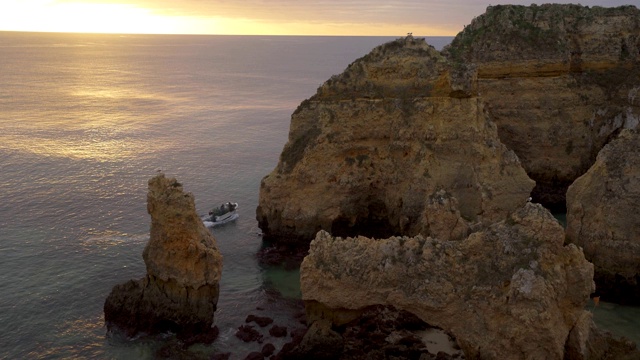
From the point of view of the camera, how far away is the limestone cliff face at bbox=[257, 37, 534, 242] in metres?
34.3

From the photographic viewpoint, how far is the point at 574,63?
47.6 metres

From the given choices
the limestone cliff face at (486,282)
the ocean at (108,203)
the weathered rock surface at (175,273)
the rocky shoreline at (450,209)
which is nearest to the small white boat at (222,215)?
the ocean at (108,203)


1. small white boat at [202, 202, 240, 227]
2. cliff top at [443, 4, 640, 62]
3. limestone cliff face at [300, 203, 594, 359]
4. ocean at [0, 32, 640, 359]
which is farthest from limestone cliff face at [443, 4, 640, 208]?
limestone cliff face at [300, 203, 594, 359]

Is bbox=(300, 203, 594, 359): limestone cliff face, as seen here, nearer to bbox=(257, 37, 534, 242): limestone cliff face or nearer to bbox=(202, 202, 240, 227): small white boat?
bbox=(257, 37, 534, 242): limestone cliff face

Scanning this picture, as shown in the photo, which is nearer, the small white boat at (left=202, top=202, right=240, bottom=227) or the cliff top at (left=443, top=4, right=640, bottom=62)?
the small white boat at (left=202, top=202, right=240, bottom=227)

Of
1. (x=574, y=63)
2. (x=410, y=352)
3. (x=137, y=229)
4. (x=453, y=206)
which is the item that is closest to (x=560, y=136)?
(x=574, y=63)

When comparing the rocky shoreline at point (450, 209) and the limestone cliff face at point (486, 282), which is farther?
the rocky shoreline at point (450, 209)

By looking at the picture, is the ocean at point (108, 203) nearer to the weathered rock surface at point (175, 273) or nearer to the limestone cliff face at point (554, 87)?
the weathered rock surface at point (175, 273)

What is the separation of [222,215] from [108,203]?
10.3m

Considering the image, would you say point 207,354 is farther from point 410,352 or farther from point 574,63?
point 574,63

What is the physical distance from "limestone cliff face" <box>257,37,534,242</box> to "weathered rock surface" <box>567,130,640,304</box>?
4254 millimetres

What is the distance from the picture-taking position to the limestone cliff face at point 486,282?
19.9 meters

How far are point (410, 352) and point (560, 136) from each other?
1118 inches

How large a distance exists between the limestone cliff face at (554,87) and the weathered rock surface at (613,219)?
14.7 m
